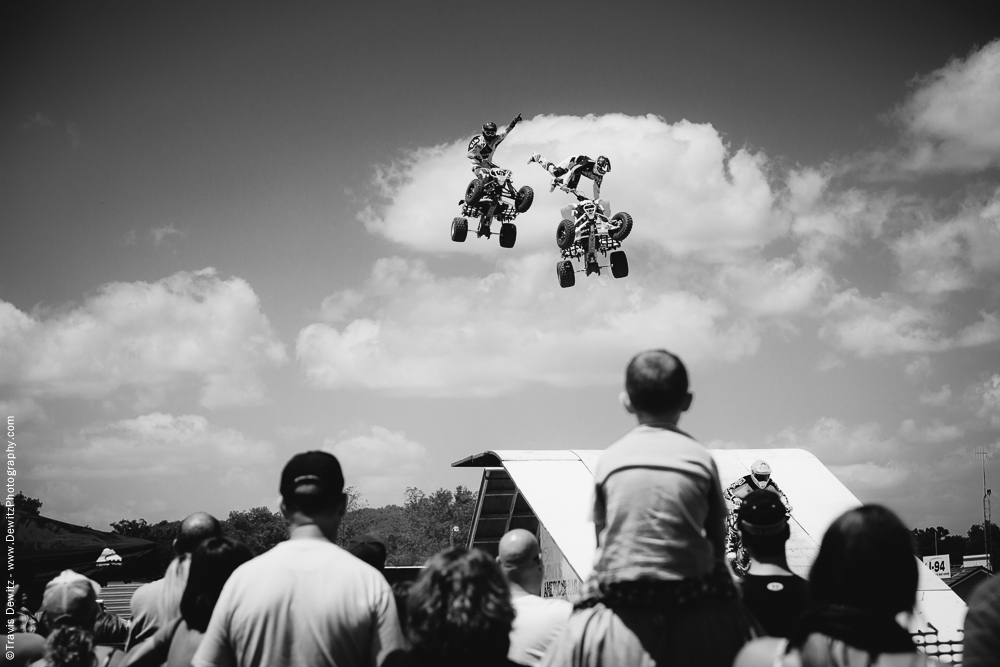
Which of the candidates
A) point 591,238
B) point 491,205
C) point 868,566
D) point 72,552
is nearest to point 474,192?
point 491,205

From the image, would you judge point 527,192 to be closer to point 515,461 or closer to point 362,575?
point 515,461

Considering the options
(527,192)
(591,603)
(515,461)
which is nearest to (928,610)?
(515,461)

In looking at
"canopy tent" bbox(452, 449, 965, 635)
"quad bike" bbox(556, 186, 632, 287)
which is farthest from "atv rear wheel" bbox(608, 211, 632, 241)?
"canopy tent" bbox(452, 449, 965, 635)

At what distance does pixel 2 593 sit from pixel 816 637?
7.95 metres

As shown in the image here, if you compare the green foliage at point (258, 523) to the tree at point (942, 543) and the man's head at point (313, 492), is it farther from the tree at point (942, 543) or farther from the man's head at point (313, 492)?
the man's head at point (313, 492)

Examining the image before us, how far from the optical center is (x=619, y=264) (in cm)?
1588

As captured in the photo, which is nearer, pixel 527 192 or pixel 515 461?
pixel 515 461

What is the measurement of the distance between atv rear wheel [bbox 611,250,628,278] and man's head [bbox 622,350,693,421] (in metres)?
12.8

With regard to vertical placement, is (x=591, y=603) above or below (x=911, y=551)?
below

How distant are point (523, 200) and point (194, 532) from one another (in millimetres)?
12896

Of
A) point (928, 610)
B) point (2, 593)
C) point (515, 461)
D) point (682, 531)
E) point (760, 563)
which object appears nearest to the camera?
point (682, 531)

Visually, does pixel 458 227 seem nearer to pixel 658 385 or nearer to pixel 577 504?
pixel 577 504

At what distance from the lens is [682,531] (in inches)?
114

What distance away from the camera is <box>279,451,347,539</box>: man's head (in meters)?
3.26
